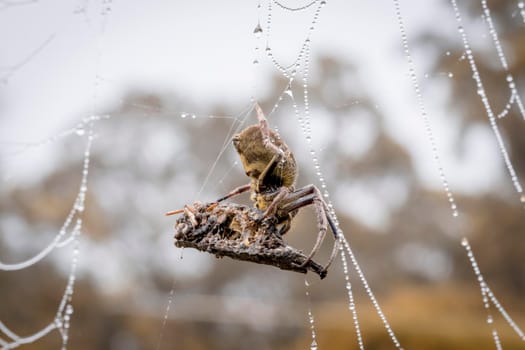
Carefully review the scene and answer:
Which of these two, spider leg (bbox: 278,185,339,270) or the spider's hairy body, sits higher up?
the spider's hairy body

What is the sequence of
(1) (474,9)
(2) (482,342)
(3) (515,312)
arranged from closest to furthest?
(2) (482,342) < (1) (474,9) < (3) (515,312)

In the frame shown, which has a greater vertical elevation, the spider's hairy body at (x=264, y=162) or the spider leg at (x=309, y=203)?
the spider's hairy body at (x=264, y=162)

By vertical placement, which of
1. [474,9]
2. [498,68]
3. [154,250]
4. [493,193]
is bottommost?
[154,250]

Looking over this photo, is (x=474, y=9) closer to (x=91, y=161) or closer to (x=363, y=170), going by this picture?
(x=363, y=170)

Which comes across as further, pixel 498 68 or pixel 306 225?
pixel 306 225

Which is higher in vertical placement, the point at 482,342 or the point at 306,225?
the point at 482,342

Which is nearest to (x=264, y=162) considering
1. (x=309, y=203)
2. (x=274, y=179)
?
(x=274, y=179)

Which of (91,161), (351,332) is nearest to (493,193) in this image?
(351,332)

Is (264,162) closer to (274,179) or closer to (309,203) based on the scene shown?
(274,179)
